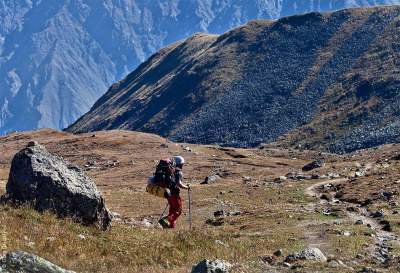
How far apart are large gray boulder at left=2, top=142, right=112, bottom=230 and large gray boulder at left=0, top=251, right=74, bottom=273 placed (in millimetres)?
9009

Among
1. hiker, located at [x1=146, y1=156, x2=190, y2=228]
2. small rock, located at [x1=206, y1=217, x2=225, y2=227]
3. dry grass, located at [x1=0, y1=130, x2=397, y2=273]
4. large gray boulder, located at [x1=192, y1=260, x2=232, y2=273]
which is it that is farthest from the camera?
small rock, located at [x1=206, y1=217, x2=225, y2=227]

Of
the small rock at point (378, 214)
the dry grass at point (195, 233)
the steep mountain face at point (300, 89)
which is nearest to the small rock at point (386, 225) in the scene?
the dry grass at point (195, 233)

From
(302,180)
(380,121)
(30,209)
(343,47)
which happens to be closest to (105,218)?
(30,209)

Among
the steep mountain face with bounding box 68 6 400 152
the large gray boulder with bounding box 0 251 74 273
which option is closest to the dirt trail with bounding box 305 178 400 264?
the large gray boulder with bounding box 0 251 74 273

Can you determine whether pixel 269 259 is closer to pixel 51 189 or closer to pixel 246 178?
pixel 51 189

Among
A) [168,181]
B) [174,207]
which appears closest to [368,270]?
[168,181]

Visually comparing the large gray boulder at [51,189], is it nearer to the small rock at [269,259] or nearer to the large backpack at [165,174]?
the large backpack at [165,174]

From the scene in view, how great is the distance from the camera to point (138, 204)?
48188mm

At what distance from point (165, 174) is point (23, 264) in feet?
46.9

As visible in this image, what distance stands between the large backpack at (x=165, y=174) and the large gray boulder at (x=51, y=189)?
3.79 meters

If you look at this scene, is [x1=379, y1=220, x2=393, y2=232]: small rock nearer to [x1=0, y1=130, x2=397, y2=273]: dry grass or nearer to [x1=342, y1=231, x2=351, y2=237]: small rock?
[x1=0, y1=130, x2=397, y2=273]: dry grass

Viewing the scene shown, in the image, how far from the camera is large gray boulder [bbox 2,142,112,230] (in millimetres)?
20906

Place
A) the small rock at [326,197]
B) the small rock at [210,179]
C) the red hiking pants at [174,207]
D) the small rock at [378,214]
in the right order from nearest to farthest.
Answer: the red hiking pants at [174,207] → the small rock at [378,214] → the small rock at [326,197] → the small rock at [210,179]

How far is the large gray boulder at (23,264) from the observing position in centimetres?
1112
